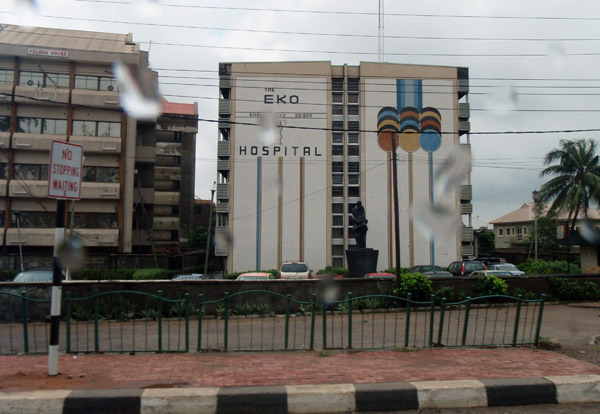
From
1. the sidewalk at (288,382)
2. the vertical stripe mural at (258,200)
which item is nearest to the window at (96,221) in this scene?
the vertical stripe mural at (258,200)

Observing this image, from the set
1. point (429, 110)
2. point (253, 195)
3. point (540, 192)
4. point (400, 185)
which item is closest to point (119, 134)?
point (253, 195)

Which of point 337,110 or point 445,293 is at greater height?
point 337,110

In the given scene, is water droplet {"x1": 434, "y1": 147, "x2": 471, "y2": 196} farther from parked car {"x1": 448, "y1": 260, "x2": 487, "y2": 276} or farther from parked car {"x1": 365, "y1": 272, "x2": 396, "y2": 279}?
parked car {"x1": 365, "y1": 272, "x2": 396, "y2": 279}

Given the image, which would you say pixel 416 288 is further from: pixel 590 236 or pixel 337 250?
pixel 337 250

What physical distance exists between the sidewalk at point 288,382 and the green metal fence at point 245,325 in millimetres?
698

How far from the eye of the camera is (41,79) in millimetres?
34312

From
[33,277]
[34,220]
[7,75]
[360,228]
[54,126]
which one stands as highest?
[7,75]

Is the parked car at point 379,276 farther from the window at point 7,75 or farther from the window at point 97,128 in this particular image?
the window at point 7,75

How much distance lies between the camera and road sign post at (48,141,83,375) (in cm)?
596

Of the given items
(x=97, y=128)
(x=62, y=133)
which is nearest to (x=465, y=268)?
(x=97, y=128)

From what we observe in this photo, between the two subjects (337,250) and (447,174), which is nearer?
(447,174)

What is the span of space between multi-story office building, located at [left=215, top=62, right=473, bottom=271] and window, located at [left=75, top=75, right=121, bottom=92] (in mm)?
8068

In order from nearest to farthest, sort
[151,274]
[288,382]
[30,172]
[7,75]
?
[288,382], [151,274], [7,75], [30,172]

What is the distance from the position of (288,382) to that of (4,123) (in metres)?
36.7
